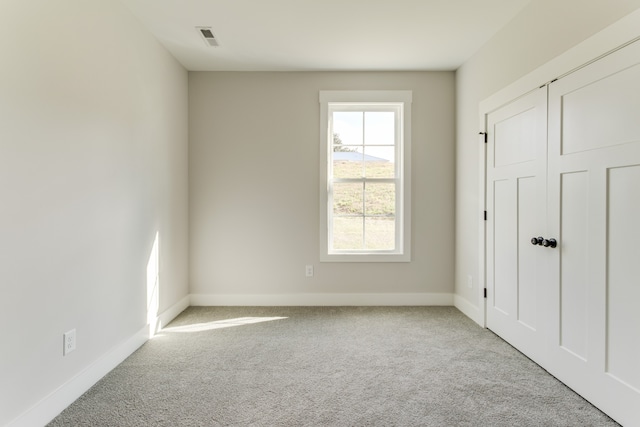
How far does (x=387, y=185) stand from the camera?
4012 millimetres

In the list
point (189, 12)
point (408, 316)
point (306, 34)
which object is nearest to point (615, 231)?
point (408, 316)

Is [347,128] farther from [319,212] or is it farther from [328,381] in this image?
[328,381]

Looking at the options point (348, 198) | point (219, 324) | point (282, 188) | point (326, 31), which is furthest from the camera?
point (348, 198)

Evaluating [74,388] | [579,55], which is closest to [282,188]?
[74,388]

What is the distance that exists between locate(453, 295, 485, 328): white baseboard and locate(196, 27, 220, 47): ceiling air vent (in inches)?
137

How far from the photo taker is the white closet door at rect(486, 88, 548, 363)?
2.45 metres

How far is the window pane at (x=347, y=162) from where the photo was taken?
400cm

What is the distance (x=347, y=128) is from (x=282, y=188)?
1.01m

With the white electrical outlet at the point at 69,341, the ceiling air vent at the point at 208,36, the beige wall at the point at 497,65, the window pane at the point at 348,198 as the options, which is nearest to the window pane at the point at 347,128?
the window pane at the point at 348,198

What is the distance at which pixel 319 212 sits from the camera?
3.91 meters

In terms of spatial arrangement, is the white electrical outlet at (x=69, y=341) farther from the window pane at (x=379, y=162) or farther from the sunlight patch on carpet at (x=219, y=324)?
→ the window pane at (x=379, y=162)

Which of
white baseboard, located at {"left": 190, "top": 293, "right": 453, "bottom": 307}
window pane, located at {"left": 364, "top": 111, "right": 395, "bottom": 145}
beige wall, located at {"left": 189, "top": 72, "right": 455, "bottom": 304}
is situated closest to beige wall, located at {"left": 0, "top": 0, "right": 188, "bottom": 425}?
beige wall, located at {"left": 189, "top": 72, "right": 455, "bottom": 304}

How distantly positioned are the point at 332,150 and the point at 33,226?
9.38 feet

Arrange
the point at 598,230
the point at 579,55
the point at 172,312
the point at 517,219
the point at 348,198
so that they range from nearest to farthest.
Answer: the point at 598,230 → the point at 579,55 → the point at 517,219 → the point at 172,312 → the point at 348,198
